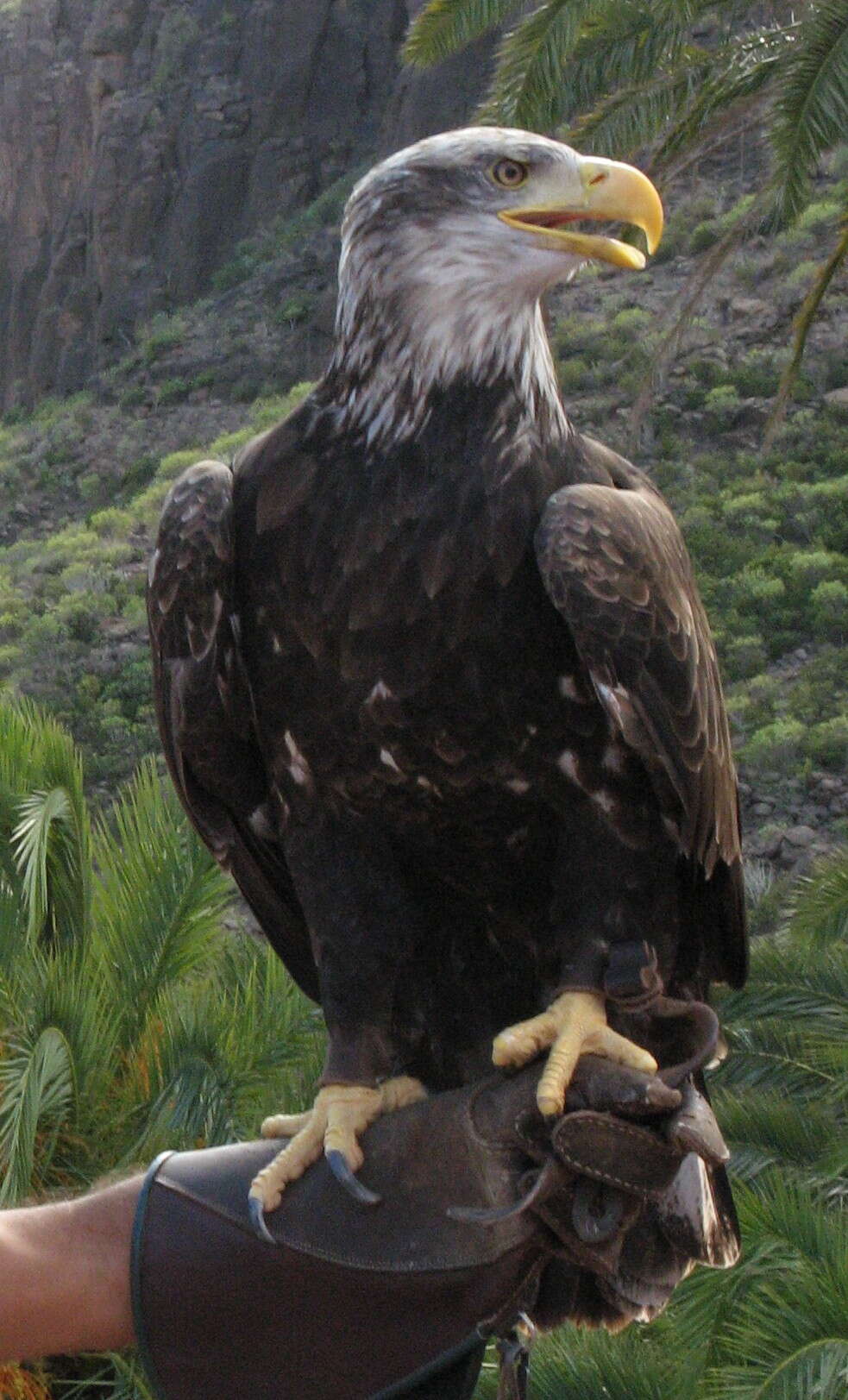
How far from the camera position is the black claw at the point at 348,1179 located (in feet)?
10.6

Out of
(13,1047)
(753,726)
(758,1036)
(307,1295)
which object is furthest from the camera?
(753,726)

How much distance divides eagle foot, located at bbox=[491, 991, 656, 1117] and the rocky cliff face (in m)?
42.0

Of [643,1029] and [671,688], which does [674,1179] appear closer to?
[643,1029]

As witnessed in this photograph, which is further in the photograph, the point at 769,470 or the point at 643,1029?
the point at 769,470

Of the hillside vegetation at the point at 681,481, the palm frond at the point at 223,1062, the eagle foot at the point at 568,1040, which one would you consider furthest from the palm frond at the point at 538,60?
the eagle foot at the point at 568,1040

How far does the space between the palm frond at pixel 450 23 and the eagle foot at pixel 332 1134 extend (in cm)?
707

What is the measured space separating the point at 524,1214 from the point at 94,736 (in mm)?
20457

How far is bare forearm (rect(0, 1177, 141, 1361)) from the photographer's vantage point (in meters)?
2.78

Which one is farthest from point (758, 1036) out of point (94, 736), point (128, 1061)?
point (94, 736)

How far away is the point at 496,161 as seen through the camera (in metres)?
3.42

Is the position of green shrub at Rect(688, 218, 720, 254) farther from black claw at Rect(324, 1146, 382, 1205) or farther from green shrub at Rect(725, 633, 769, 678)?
black claw at Rect(324, 1146, 382, 1205)

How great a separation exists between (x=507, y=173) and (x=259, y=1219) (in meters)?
1.91

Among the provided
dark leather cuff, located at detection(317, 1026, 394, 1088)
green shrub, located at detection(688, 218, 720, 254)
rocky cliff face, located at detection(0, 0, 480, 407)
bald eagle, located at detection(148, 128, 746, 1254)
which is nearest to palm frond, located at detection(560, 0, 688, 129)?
bald eagle, located at detection(148, 128, 746, 1254)

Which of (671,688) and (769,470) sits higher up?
(671,688)
